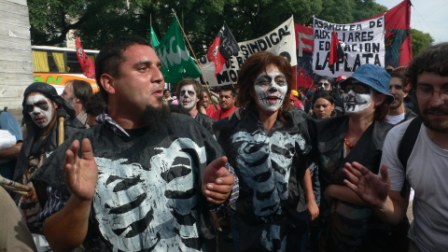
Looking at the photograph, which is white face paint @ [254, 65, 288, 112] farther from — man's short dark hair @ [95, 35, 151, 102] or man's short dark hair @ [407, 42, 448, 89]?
man's short dark hair @ [95, 35, 151, 102]

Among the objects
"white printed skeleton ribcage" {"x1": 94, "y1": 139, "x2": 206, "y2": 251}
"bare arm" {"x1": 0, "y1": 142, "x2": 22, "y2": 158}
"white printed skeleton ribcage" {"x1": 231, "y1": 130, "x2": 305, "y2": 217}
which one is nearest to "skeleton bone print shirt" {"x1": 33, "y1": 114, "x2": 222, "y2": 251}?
"white printed skeleton ribcage" {"x1": 94, "y1": 139, "x2": 206, "y2": 251}

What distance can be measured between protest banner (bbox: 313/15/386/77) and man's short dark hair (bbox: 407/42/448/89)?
20.1ft

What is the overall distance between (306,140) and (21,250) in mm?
1859

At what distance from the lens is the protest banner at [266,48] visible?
722 cm

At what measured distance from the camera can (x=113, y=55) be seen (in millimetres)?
1914

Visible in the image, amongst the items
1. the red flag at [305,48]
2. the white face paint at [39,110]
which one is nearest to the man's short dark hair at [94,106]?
the white face paint at [39,110]

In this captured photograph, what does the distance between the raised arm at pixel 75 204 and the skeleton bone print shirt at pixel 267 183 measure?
1.33 metres

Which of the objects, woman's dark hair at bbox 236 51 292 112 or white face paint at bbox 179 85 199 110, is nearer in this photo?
woman's dark hair at bbox 236 51 292 112

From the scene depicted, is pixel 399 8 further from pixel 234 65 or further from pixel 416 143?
pixel 416 143

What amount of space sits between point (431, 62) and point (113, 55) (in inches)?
56.7

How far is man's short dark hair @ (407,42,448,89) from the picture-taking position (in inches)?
74.1

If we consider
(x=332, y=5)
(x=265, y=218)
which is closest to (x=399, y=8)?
(x=265, y=218)

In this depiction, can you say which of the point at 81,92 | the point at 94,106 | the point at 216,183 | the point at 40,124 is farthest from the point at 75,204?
the point at 81,92

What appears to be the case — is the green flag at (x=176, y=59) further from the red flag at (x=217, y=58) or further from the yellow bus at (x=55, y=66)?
the yellow bus at (x=55, y=66)
